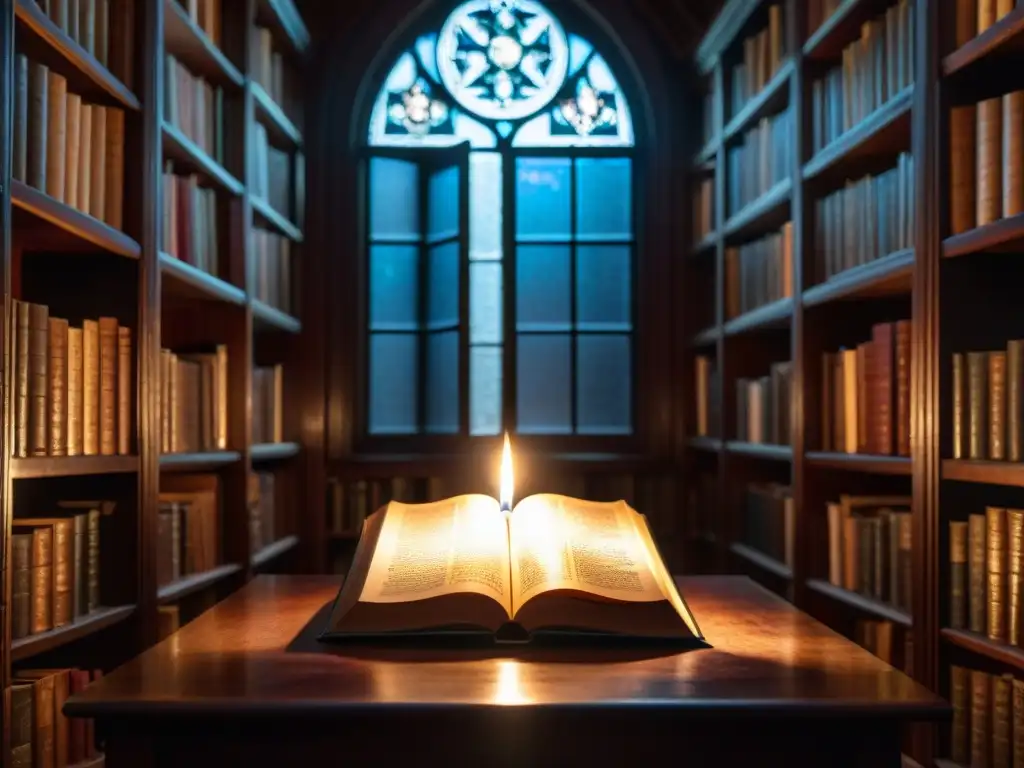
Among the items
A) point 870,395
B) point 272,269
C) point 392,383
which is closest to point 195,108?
point 272,269

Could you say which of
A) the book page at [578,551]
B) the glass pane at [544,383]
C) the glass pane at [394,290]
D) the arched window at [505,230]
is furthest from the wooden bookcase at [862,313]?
the glass pane at [394,290]

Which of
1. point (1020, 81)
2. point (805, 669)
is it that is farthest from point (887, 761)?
point (1020, 81)

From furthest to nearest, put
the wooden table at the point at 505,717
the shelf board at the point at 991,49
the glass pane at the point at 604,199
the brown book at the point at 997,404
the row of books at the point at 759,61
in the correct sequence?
the glass pane at the point at 604,199
the row of books at the point at 759,61
the brown book at the point at 997,404
the shelf board at the point at 991,49
the wooden table at the point at 505,717

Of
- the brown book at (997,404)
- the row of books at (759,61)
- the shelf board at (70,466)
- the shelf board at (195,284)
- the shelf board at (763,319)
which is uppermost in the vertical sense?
the row of books at (759,61)

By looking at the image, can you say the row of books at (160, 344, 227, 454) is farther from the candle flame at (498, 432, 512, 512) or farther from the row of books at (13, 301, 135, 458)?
the candle flame at (498, 432, 512, 512)

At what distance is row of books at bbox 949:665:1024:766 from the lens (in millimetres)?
2014

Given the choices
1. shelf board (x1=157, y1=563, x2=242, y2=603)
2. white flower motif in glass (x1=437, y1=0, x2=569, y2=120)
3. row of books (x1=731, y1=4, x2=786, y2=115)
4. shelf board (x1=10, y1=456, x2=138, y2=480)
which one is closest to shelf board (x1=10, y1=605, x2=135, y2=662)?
shelf board (x1=157, y1=563, x2=242, y2=603)

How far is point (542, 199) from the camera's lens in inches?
183

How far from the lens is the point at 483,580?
1299mm

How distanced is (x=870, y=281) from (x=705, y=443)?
1.69m

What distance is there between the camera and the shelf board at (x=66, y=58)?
1975 mm

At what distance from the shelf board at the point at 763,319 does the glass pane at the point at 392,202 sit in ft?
4.95

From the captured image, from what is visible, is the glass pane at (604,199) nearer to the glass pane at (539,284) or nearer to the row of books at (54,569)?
the glass pane at (539,284)

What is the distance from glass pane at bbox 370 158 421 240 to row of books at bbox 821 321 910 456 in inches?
84.6
